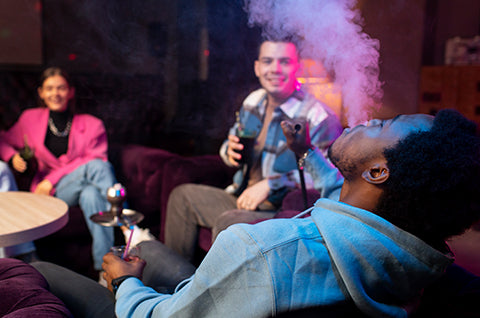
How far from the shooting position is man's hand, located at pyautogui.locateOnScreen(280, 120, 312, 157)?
4.34 ft

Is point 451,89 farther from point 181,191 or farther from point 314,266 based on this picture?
point 314,266

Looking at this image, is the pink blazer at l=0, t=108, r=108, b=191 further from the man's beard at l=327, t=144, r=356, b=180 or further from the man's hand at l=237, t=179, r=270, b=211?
the man's beard at l=327, t=144, r=356, b=180

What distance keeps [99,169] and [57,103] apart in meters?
0.56

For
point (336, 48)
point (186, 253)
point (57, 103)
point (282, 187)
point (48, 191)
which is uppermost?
point (336, 48)

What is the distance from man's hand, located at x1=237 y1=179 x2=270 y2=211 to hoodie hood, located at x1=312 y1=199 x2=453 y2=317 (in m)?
1.30

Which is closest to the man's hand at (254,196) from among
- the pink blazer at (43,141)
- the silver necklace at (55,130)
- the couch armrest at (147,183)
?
the couch armrest at (147,183)

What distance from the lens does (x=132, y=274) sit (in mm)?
993

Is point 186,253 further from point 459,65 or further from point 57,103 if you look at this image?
point 459,65

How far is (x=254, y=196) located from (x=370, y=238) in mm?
1341

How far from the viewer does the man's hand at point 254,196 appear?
6.57ft

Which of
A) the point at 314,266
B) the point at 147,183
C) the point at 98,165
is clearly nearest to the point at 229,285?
the point at 314,266

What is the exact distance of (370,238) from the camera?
0.68 meters

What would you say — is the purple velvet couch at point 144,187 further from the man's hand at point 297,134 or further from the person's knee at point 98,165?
the man's hand at point 297,134

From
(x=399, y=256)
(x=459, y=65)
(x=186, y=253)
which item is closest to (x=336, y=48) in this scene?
(x=399, y=256)
